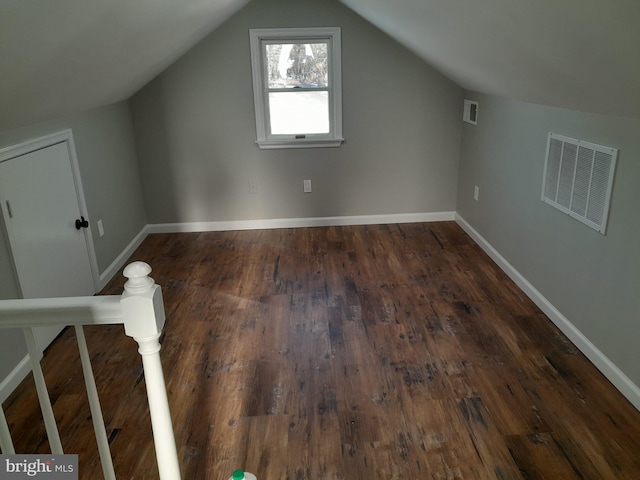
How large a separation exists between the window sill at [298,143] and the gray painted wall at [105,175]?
1.18 metres

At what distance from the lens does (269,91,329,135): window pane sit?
445 cm

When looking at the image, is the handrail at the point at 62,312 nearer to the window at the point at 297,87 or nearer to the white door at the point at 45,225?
the white door at the point at 45,225

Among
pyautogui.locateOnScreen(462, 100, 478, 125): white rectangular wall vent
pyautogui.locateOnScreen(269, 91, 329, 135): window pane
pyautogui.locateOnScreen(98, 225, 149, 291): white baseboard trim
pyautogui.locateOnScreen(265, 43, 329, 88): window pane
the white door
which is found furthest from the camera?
pyautogui.locateOnScreen(269, 91, 329, 135): window pane

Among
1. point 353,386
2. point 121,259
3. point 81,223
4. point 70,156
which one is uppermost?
point 70,156

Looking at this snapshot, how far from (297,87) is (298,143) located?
0.50m

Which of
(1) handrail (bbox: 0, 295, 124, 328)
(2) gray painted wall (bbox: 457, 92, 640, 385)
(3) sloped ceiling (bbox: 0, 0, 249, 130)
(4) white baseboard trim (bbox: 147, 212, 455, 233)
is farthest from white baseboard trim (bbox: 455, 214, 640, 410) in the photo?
(3) sloped ceiling (bbox: 0, 0, 249, 130)

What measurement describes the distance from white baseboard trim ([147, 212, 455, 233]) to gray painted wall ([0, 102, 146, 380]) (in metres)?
0.32

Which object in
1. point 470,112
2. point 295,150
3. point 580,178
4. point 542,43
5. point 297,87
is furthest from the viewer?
point 295,150

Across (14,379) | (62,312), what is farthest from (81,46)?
(14,379)

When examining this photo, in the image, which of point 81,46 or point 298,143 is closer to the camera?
point 81,46

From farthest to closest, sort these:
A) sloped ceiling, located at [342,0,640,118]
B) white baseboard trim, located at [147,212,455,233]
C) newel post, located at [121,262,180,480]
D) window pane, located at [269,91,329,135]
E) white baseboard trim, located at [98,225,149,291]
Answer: white baseboard trim, located at [147,212,455,233] < window pane, located at [269,91,329,135] < white baseboard trim, located at [98,225,149,291] < sloped ceiling, located at [342,0,640,118] < newel post, located at [121,262,180,480]

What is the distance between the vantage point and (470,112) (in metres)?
4.32

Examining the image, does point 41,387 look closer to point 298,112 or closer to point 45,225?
point 45,225

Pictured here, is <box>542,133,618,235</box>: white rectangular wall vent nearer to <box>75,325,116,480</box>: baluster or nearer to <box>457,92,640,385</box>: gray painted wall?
<box>457,92,640,385</box>: gray painted wall
